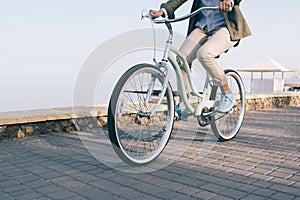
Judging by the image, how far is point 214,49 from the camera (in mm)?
3172

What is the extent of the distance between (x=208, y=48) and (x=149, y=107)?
84cm

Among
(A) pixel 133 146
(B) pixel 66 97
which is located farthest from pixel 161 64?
(B) pixel 66 97

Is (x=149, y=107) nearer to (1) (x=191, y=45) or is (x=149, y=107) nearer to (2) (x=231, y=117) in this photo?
(1) (x=191, y=45)

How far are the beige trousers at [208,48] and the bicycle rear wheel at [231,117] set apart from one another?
0.35 meters

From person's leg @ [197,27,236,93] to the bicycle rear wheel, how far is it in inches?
15.5

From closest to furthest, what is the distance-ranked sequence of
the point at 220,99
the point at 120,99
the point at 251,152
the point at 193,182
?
the point at 193,182, the point at 120,99, the point at 251,152, the point at 220,99

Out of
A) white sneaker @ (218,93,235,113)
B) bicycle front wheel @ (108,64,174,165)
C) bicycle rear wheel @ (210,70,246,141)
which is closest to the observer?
bicycle front wheel @ (108,64,174,165)

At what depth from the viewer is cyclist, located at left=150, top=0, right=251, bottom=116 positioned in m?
3.15

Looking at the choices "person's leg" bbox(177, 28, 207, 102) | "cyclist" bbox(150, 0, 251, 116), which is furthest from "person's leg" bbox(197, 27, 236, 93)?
"person's leg" bbox(177, 28, 207, 102)

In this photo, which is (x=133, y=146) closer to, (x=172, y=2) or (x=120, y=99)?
(x=120, y=99)

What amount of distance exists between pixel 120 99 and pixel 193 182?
0.79 m

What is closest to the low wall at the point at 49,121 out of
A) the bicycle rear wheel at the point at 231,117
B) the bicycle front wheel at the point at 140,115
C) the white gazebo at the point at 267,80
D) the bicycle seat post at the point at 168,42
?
the bicycle front wheel at the point at 140,115

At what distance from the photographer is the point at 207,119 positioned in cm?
350

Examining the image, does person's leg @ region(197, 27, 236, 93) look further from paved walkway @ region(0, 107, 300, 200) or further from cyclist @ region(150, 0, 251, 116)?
paved walkway @ region(0, 107, 300, 200)
